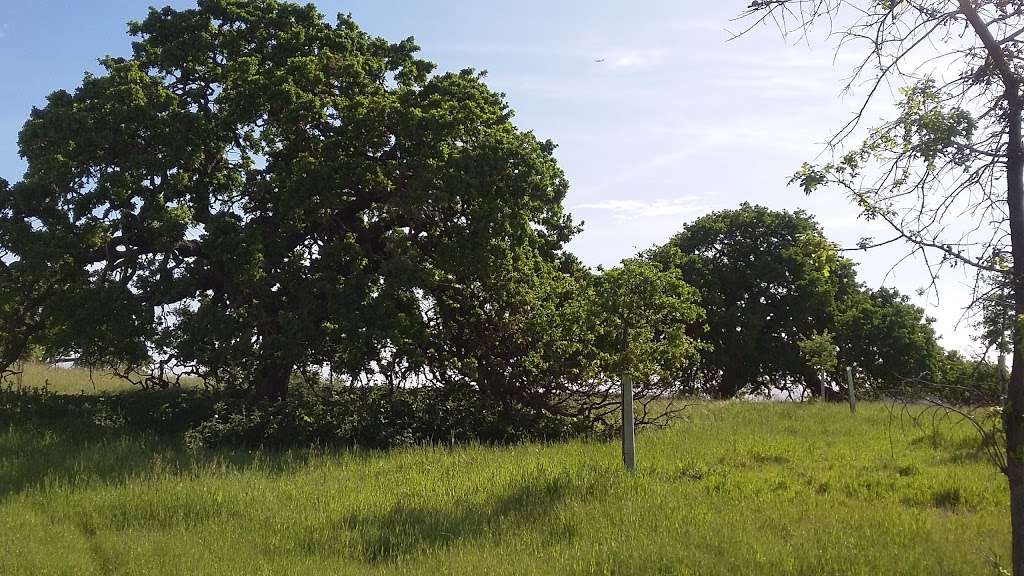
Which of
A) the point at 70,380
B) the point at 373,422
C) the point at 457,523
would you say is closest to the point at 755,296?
the point at 373,422

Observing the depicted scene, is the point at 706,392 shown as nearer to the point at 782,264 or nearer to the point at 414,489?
the point at 782,264

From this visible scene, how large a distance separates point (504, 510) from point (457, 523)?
817 mm

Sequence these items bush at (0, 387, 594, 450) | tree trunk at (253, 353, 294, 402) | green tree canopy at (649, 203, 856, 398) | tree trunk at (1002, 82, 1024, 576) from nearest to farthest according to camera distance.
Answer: tree trunk at (1002, 82, 1024, 576) → bush at (0, 387, 594, 450) → tree trunk at (253, 353, 294, 402) → green tree canopy at (649, 203, 856, 398)

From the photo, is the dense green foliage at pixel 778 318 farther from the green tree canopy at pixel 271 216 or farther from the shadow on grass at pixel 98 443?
the shadow on grass at pixel 98 443

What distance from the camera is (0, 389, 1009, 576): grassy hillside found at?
7.42 metres

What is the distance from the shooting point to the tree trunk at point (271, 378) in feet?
57.8

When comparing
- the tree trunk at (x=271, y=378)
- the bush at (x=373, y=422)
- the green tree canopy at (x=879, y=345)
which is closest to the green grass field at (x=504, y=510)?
the bush at (x=373, y=422)

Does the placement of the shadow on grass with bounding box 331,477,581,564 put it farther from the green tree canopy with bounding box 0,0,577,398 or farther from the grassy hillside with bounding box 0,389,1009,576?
the green tree canopy with bounding box 0,0,577,398

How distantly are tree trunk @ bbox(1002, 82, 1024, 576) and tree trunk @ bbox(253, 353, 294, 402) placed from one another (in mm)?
14764

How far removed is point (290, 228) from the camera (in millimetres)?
18062

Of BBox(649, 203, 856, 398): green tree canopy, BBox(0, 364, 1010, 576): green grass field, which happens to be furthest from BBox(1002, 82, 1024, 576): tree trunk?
BBox(649, 203, 856, 398): green tree canopy

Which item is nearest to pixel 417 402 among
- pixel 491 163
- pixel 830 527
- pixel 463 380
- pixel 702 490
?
pixel 463 380

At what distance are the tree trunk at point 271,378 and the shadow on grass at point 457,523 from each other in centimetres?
881

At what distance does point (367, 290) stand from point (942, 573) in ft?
43.3
